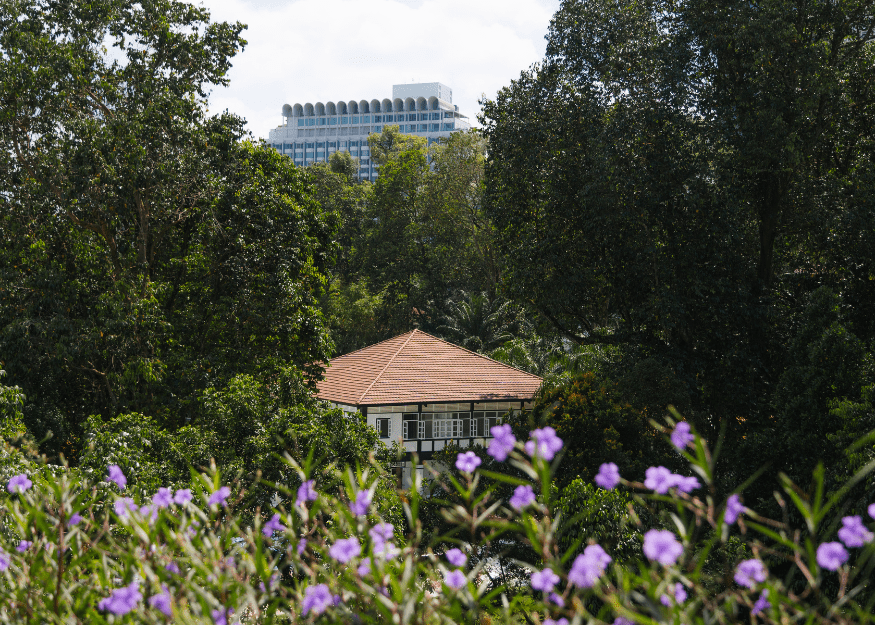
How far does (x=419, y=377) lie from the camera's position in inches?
901

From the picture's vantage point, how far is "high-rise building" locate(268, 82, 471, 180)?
419ft

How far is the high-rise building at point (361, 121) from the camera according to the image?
128 metres

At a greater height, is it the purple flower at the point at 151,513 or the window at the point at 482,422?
the purple flower at the point at 151,513

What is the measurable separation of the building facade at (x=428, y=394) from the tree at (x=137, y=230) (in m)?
5.96

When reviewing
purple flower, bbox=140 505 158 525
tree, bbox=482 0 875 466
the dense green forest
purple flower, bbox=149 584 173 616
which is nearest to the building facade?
the dense green forest

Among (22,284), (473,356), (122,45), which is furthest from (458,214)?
(22,284)

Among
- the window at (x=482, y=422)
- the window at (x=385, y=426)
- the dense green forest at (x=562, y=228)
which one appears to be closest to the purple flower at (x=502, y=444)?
the dense green forest at (x=562, y=228)

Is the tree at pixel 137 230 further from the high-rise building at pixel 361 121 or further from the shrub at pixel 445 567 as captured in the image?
the high-rise building at pixel 361 121

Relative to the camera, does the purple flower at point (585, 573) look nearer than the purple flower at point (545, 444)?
Yes

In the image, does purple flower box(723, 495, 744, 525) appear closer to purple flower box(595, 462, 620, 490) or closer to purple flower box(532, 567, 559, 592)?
purple flower box(595, 462, 620, 490)

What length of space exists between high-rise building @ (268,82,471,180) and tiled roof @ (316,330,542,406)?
4124 inches

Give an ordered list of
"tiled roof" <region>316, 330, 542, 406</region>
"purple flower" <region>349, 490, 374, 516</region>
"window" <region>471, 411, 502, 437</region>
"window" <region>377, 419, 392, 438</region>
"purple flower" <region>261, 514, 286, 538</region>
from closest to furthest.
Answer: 1. "purple flower" <region>349, 490, 374, 516</region>
2. "purple flower" <region>261, 514, 286, 538</region>
3. "tiled roof" <region>316, 330, 542, 406</region>
4. "window" <region>377, 419, 392, 438</region>
5. "window" <region>471, 411, 502, 437</region>

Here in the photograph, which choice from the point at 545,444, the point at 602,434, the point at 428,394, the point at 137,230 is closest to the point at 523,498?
the point at 545,444

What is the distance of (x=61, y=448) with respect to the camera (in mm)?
13930
